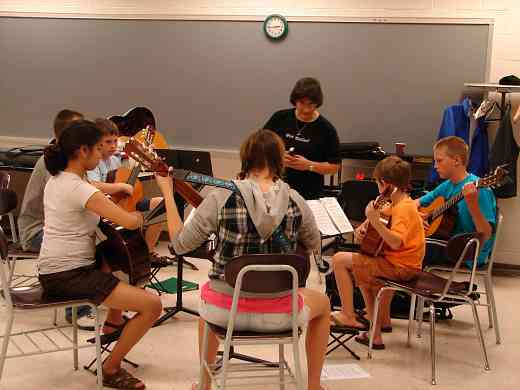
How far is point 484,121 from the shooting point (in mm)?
5348

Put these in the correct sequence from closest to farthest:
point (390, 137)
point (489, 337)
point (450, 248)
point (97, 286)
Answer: point (97, 286)
point (450, 248)
point (489, 337)
point (390, 137)

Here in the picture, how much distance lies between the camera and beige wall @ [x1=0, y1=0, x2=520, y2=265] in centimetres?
539

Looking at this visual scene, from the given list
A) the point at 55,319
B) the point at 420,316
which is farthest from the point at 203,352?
the point at 420,316

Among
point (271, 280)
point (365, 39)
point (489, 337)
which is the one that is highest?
point (365, 39)

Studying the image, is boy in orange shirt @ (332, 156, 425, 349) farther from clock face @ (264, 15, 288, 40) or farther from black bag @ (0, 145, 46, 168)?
black bag @ (0, 145, 46, 168)

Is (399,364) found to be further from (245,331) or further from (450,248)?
(245,331)

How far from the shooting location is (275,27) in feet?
18.9

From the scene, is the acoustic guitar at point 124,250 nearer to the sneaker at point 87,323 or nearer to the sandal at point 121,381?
the sandal at point 121,381

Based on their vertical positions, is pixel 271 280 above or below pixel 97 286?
above

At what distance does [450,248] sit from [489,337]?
0.93 m

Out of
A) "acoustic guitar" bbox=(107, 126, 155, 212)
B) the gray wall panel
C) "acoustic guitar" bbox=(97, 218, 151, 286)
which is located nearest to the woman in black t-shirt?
"acoustic guitar" bbox=(107, 126, 155, 212)

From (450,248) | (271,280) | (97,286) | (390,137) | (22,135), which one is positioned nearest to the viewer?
(271,280)

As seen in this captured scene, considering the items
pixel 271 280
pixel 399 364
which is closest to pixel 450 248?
pixel 399 364

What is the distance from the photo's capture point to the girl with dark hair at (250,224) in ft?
7.98
